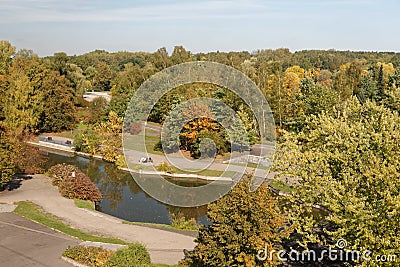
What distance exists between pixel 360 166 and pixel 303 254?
4.49m

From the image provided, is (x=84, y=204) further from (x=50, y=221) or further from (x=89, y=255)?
(x=89, y=255)

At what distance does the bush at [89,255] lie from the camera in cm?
1419

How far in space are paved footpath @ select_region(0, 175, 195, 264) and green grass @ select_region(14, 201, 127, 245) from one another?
421 millimetres

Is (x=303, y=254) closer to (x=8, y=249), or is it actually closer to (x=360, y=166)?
(x=360, y=166)

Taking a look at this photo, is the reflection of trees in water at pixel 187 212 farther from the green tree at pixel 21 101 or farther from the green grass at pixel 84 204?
the green tree at pixel 21 101

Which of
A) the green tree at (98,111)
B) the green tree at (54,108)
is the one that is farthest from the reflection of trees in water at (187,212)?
the green tree at (54,108)

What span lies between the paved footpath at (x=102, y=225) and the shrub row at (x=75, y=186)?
17.5 inches


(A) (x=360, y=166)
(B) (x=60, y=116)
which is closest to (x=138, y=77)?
(B) (x=60, y=116)

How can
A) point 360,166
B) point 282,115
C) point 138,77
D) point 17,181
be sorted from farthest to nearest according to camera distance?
point 138,77 → point 282,115 → point 17,181 → point 360,166

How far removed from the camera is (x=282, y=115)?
136 ft

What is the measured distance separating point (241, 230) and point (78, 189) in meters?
14.0

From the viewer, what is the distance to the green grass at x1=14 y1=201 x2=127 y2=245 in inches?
666

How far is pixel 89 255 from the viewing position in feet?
47.6

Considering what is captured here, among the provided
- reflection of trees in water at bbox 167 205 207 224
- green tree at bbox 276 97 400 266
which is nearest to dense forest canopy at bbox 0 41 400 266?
green tree at bbox 276 97 400 266
